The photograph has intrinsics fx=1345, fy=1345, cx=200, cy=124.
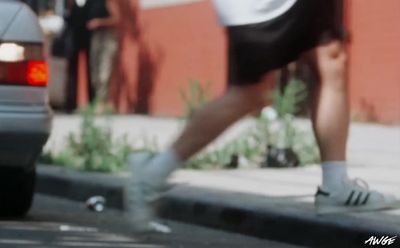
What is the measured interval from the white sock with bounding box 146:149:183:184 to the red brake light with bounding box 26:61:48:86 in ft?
4.43

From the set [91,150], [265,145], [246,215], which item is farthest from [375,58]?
[246,215]

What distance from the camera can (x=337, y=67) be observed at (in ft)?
19.2

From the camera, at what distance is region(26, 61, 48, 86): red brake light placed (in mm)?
6746

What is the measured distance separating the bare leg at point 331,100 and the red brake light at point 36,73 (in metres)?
1.57

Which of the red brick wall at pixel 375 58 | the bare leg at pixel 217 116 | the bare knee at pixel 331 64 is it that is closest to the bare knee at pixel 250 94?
the bare leg at pixel 217 116

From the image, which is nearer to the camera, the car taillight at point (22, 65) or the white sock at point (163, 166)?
the white sock at point (163, 166)

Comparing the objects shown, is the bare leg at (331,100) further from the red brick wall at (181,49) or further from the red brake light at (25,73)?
the red brick wall at (181,49)

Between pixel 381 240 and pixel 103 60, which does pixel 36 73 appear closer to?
pixel 381 240

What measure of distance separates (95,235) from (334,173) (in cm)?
134

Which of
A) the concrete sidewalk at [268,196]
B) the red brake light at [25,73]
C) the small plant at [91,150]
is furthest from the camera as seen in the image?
the small plant at [91,150]

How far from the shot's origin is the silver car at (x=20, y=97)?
258 inches

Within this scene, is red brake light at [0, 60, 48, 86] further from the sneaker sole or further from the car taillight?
the sneaker sole

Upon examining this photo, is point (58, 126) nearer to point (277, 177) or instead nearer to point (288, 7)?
point (277, 177)

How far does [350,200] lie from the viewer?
19.4 feet
